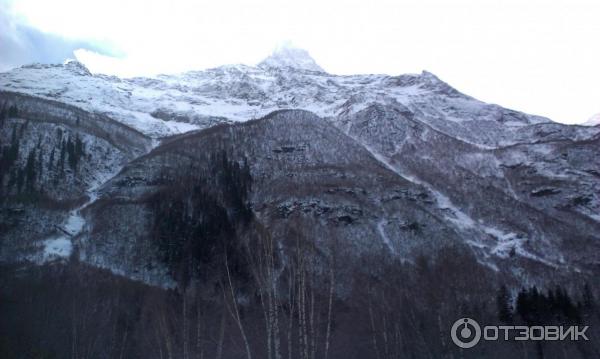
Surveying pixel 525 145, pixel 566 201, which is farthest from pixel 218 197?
pixel 525 145

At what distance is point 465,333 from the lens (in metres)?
62.4

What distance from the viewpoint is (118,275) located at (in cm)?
7856

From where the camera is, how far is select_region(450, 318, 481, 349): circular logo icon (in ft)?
197

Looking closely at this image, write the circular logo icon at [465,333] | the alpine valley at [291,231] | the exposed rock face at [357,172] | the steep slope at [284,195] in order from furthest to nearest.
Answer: the exposed rock face at [357,172]
the steep slope at [284,195]
the alpine valley at [291,231]
the circular logo icon at [465,333]

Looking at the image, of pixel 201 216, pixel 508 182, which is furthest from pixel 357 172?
pixel 201 216

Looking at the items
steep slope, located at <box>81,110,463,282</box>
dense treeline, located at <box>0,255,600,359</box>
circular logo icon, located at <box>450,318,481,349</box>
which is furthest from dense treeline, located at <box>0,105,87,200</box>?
circular logo icon, located at <box>450,318,481,349</box>

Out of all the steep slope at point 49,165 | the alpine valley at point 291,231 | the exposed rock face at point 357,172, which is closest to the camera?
the alpine valley at point 291,231

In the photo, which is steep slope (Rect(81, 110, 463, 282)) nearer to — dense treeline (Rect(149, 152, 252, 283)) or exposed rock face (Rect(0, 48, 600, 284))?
exposed rock face (Rect(0, 48, 600, 284))

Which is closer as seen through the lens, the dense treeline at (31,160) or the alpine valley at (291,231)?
the alpine valley at (291,231)

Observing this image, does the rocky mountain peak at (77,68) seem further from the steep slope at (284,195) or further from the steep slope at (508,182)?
the steep slope at (508,182)

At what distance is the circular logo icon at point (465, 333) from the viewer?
60062 mm

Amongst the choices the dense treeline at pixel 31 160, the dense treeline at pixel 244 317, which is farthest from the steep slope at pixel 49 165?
the dense treeline at pixel 244 317

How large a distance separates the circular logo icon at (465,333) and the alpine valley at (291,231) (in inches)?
70.0

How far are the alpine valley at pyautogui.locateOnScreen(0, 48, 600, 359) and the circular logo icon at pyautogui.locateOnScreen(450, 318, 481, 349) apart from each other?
5.84ft
